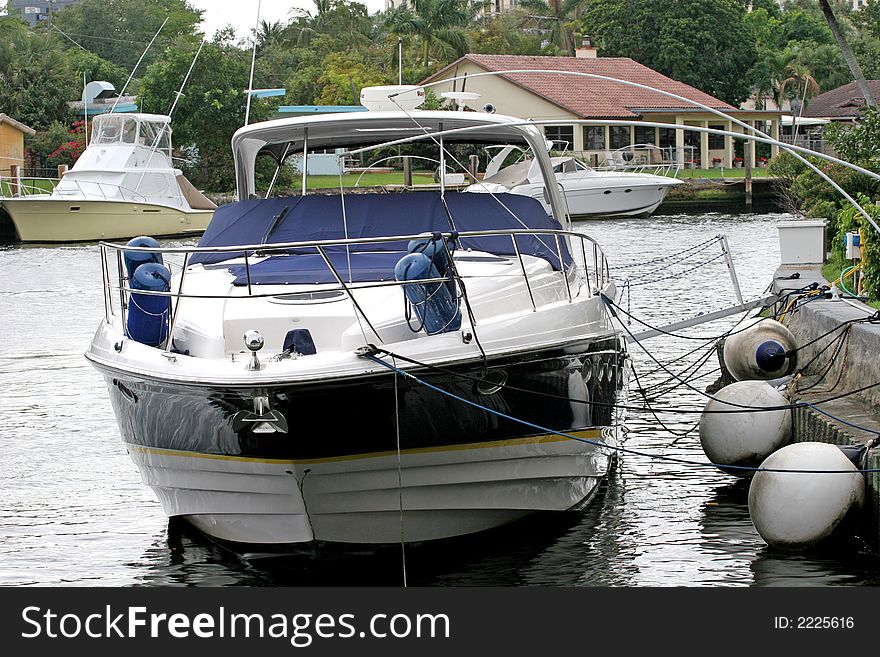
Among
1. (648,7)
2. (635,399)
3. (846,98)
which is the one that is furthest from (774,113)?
(635,399)

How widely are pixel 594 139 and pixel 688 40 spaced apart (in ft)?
37.6

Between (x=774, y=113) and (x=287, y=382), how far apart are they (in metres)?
58.9

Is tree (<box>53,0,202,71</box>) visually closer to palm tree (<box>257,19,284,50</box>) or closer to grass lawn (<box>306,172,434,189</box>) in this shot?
palm tree (<box>257,19,284,50</box>)

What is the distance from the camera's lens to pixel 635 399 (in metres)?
14.0

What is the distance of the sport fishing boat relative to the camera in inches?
285

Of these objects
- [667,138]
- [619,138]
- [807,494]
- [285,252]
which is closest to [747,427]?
[807,494]

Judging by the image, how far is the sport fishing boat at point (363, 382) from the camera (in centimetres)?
724

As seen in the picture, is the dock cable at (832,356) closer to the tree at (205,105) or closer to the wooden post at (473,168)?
the wooden post at (473,168)

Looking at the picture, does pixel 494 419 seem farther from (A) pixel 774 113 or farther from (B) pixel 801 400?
(A) pixel 774 113

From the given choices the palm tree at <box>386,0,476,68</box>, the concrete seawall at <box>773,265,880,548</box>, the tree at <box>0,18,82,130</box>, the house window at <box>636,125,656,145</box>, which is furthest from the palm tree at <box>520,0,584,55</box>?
the concrete seawall at <box>773,265,880,548</box>

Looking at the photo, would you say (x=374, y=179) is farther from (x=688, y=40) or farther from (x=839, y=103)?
(x=839, y=103)

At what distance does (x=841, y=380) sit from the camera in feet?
33.9

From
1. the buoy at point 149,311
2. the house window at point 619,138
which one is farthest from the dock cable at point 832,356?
the house window at point 619,138
